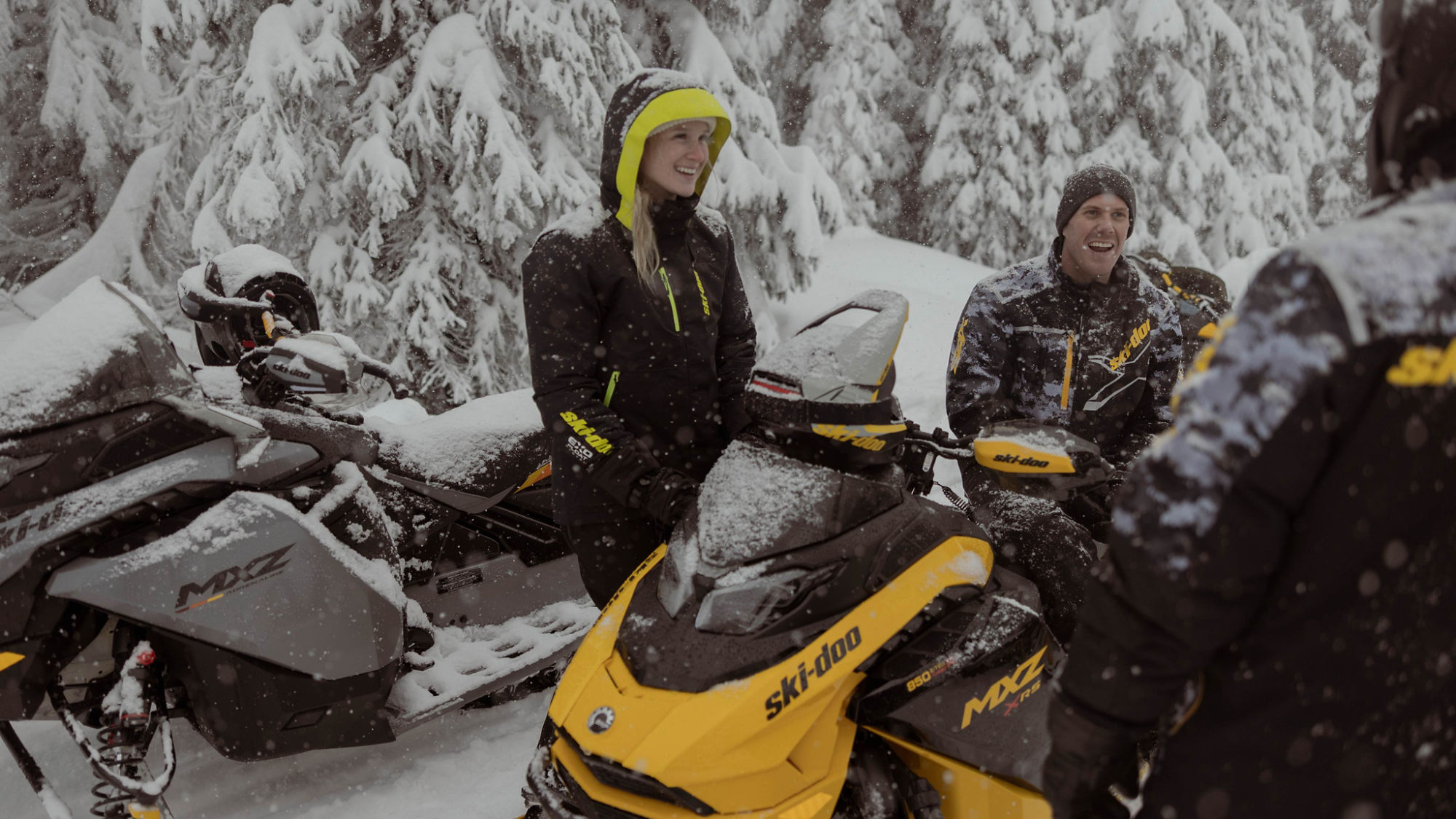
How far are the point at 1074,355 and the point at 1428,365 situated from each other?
6.58 feet

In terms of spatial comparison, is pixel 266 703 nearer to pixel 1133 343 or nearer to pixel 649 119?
pixel 649 119

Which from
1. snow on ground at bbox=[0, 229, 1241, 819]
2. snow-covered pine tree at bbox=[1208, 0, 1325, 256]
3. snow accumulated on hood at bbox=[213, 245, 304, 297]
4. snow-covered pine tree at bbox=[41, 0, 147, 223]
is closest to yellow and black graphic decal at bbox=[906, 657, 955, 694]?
snow on ground at bbox=[0, 229, 1241, 819]

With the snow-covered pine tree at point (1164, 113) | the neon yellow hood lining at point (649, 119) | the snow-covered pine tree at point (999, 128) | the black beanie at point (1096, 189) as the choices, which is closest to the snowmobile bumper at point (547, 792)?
the neon yellow hood lining at point (649, 119)

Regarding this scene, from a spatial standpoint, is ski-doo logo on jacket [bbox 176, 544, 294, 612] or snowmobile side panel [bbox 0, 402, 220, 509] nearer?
snowmobile side panel [bbox 0, 402, 220, 509]

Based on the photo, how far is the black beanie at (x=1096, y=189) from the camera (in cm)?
286

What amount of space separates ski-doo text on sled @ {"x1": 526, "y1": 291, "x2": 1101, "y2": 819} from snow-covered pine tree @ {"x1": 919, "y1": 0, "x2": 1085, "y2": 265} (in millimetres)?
12396

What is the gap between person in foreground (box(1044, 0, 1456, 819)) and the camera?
2.85 feet

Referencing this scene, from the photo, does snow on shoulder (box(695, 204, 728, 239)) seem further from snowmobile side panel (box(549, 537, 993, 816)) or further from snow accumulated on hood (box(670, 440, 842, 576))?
snowmobile side panel (box(549, 537, 993, 816))

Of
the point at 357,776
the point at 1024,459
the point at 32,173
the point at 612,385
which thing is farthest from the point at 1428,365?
the point at 32,173

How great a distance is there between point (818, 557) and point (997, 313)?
140 cm

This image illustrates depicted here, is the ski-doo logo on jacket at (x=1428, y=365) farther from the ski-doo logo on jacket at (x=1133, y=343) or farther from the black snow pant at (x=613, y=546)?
the ski-doo logo on jacket at (x=1133, y=343)

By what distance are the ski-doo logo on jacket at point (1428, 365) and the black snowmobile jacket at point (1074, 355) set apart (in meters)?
1.89

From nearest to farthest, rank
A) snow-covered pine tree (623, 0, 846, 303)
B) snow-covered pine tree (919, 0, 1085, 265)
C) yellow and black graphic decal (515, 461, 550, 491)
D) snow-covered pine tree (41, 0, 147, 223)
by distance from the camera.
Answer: yellow and black graphic decal (515, 461, 550, 491) → snow-covered pine tree (623, 0, 846, 303) → snow-covered pine tree (41, 0, 147, 223) → snow-covered pine tree (919, 0, 1085, 265)

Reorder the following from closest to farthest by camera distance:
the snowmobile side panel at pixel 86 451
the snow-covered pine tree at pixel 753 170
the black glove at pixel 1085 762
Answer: the black glove at pixel 1085 762 < the snowmobile side panel at pixel 86 451 < the snow-covered pine tree at pixel 753 170
